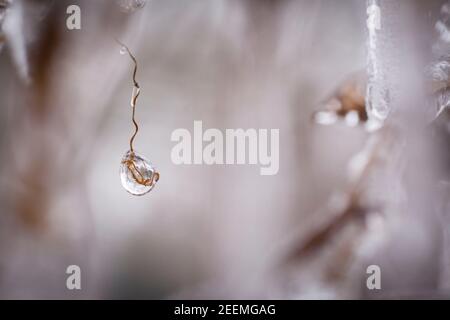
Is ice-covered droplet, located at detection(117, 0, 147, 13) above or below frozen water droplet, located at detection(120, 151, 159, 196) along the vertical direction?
above

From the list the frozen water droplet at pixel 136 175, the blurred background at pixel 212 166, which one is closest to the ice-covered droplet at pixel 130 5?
the blurred background at pixel 212 166

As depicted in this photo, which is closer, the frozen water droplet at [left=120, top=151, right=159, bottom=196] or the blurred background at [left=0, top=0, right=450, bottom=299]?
the frozen water droplet at [left=120, top=151, right=159, bottom=196]

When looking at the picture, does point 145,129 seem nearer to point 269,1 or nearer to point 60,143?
point 60,143

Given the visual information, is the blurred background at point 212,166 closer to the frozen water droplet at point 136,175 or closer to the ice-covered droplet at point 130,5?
the ice-covered droplet at point 130,5

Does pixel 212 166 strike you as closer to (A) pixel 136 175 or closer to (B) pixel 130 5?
→ (A) pixel 136 175

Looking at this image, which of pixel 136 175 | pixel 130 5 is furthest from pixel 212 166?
pixel 130 5

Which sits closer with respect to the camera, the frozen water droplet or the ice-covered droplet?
the frozen water droplet

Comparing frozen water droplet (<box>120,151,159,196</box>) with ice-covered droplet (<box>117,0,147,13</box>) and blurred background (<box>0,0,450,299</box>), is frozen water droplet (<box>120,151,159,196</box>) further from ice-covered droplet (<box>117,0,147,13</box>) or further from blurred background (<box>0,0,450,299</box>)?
ice-covered droplet (<box>117,0,147,13</box>)

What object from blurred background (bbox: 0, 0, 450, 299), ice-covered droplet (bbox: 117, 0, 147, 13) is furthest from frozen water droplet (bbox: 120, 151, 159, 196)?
ice-covered droplet (bbox: 117, 0, 147, 13)

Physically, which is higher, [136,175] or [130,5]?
[130,5]
